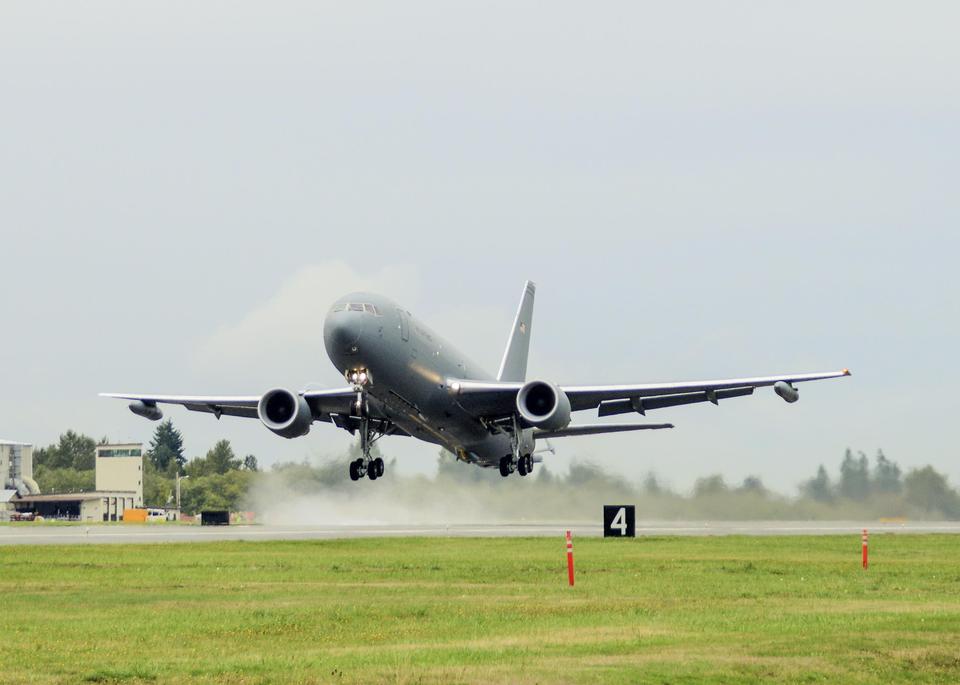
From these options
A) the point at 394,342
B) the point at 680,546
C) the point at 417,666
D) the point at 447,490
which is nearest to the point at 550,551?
the point at 680,546

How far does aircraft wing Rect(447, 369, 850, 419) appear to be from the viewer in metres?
51.5

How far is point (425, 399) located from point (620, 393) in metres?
9.21

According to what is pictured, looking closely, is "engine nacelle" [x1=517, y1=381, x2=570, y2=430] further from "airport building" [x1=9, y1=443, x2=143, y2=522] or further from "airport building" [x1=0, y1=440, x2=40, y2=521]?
"airport building" [x1=0, y1=440, x2=40, y2=521]

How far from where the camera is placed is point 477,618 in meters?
25.3

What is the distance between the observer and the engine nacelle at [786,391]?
2015 inches

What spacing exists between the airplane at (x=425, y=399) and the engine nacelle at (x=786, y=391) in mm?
37

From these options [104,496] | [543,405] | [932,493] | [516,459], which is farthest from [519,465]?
[104,496]

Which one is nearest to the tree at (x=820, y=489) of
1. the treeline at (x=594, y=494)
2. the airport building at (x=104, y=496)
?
the treeline at (x=594, y=494)

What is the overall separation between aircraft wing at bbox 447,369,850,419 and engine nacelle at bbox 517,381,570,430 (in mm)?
512

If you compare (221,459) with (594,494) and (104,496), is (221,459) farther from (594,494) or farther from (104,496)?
(594,494)

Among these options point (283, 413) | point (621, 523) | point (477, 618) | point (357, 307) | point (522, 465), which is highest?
point (357, 307)

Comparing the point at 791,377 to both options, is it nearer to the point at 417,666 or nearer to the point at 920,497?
the point at 920,497

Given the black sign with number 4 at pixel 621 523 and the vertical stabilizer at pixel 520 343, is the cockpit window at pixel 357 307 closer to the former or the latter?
the black sign with number 4 at pixel 621 523

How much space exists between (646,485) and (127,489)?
120m
